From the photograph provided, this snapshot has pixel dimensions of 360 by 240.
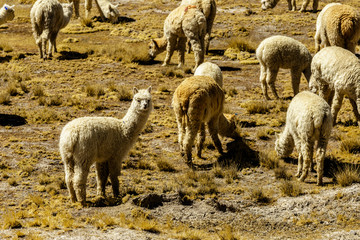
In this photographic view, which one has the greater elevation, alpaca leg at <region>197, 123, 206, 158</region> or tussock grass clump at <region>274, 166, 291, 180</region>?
alpaca leg at <region>197, 123, 206, 158</region>

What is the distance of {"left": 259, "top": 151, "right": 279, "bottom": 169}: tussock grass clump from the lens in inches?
469

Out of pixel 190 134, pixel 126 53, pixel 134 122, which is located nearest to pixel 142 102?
pixel 134 122

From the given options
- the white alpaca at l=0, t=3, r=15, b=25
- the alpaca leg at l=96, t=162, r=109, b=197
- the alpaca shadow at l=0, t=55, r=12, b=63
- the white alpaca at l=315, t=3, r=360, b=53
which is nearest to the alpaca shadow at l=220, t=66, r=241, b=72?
the white alpaca at l=315, t=3, r=360, b=53

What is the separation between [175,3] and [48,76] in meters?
15.2

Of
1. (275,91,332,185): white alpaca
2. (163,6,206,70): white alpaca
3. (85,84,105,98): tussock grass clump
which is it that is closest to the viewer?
(275,91,332,185): white alpaca

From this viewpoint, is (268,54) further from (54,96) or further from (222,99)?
(54,96)

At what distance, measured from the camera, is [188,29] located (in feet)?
64.1

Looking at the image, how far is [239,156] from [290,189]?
2457 millimetres

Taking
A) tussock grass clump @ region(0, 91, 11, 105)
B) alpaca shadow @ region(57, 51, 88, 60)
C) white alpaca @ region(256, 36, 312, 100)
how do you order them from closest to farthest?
white alpaca @ region(256, 36, 312, 100)
tussock grass clump @ region(0, 91, 11, 105)
alpaca shadow @ region(57, 51, 88, 60)

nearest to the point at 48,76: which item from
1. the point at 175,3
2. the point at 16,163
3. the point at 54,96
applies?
the point at 54,96

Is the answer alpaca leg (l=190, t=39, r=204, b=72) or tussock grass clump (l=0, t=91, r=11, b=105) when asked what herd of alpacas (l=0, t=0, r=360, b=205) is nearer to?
alpaca leg (l=190, t=39, r=204, b=72)

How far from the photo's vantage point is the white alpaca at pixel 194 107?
455 inches

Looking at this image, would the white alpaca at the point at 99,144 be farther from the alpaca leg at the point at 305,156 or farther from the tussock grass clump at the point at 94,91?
the tussock grass clump at the point at 94,91

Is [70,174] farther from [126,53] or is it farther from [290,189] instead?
[126,53]
